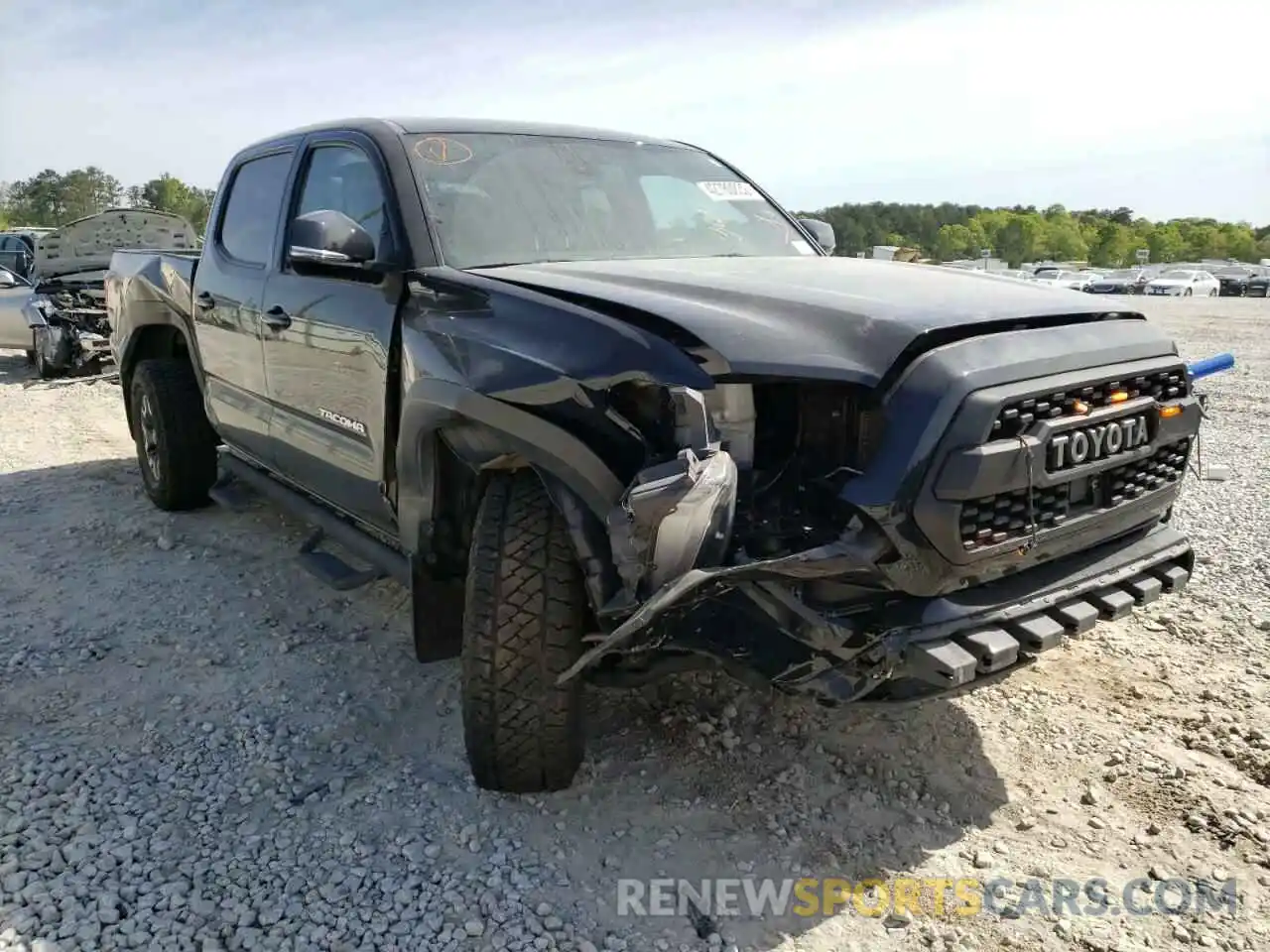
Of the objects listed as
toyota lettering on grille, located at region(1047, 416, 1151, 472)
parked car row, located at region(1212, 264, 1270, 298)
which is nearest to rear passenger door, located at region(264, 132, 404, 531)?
toyota lettering on grille, located at region(1047, 416, 1151, 472)

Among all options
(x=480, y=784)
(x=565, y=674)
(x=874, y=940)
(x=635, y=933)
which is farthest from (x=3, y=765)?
(x=874, y=940)

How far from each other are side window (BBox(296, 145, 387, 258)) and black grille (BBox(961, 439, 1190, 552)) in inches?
82.2

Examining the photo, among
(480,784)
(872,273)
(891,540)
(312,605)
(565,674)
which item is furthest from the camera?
(312,605)

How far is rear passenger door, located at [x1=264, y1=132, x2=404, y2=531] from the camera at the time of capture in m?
3.42

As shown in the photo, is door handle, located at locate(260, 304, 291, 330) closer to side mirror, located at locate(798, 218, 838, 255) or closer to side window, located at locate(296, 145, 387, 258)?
side window, located at locate(296, 145, 387, 258)

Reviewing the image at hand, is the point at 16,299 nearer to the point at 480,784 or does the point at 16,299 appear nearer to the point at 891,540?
the point at 480,784

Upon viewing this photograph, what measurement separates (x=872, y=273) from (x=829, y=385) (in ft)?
3.22

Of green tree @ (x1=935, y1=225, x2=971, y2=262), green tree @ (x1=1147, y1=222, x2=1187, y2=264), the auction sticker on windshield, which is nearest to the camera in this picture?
the auction sticker on windshield

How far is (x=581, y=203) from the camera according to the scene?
3.80m

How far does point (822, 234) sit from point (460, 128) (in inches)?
67.2

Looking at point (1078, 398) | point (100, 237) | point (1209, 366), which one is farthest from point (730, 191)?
point (100, 237)

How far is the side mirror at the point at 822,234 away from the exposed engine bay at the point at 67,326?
9440mm

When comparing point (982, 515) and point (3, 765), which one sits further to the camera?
point (3, 765)

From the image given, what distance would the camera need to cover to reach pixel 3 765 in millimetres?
3170
